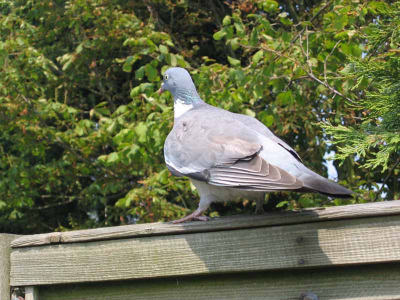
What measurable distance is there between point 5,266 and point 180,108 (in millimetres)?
1403

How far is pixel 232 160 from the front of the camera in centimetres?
224

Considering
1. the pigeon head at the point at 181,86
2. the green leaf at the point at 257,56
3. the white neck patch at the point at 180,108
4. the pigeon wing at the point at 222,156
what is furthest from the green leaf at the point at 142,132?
the pigeon wing at the point at 222,156

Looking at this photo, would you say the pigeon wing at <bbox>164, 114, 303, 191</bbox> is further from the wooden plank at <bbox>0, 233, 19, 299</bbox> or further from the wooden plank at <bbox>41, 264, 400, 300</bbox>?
the wooden plank at <bbox>0, 233, 19, 299</bbox>

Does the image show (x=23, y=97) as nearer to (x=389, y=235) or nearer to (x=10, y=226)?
(x=10, y=226)

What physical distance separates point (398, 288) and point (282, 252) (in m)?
0.34

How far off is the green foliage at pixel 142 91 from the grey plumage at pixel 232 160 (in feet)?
4.67

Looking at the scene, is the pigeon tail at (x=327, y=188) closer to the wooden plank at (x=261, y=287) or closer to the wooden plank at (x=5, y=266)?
the wooden plank at (x=261, y=287)

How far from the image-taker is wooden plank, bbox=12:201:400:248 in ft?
5.53

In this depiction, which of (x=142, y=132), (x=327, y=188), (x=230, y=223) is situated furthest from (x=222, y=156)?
(x=142, y=132)

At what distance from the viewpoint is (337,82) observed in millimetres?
4324

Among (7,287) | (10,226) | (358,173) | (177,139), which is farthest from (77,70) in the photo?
(7,287)

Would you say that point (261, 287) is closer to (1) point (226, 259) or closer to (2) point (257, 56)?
(1) point (226, 259)

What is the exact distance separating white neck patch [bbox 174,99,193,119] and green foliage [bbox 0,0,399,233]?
1.14 metres

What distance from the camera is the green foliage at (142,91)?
462 centimetres
